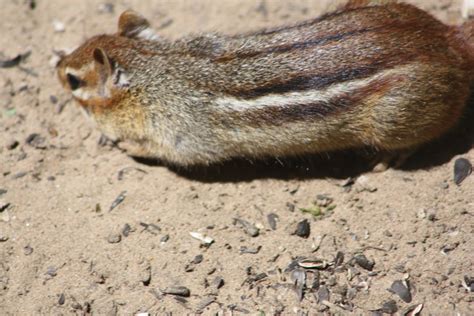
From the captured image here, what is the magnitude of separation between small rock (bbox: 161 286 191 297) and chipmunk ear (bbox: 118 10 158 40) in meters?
2.29

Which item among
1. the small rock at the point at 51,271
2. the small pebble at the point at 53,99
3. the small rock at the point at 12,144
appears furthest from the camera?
the small pebble at the point at 53,99

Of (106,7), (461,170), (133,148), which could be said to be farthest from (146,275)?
(106,7)

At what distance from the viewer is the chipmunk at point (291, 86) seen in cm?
455

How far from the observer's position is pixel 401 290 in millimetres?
4305

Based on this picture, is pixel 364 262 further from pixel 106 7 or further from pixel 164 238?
pixel 106 7

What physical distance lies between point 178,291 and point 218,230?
59 centimetres

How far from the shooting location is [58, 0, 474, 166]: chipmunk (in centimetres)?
455

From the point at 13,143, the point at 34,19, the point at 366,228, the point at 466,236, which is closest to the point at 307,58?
the point at 366,228

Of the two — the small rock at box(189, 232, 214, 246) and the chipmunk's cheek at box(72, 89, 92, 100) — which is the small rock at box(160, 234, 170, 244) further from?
the chipmunk's cheek at box(72, 89, 92, 100)

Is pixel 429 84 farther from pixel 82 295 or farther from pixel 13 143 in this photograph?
pixel 13 143

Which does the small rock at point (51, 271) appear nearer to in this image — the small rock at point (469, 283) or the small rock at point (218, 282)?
the small rock at point (218, 282)

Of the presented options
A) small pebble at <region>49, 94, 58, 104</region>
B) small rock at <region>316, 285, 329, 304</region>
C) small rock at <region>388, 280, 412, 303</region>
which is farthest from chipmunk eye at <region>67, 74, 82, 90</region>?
small rock at <region>388, 280, 412, 303</region>

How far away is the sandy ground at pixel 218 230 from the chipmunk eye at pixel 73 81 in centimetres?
35

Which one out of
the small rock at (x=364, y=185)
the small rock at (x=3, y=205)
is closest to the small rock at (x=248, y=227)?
the small rock at (x=364, y=185)
